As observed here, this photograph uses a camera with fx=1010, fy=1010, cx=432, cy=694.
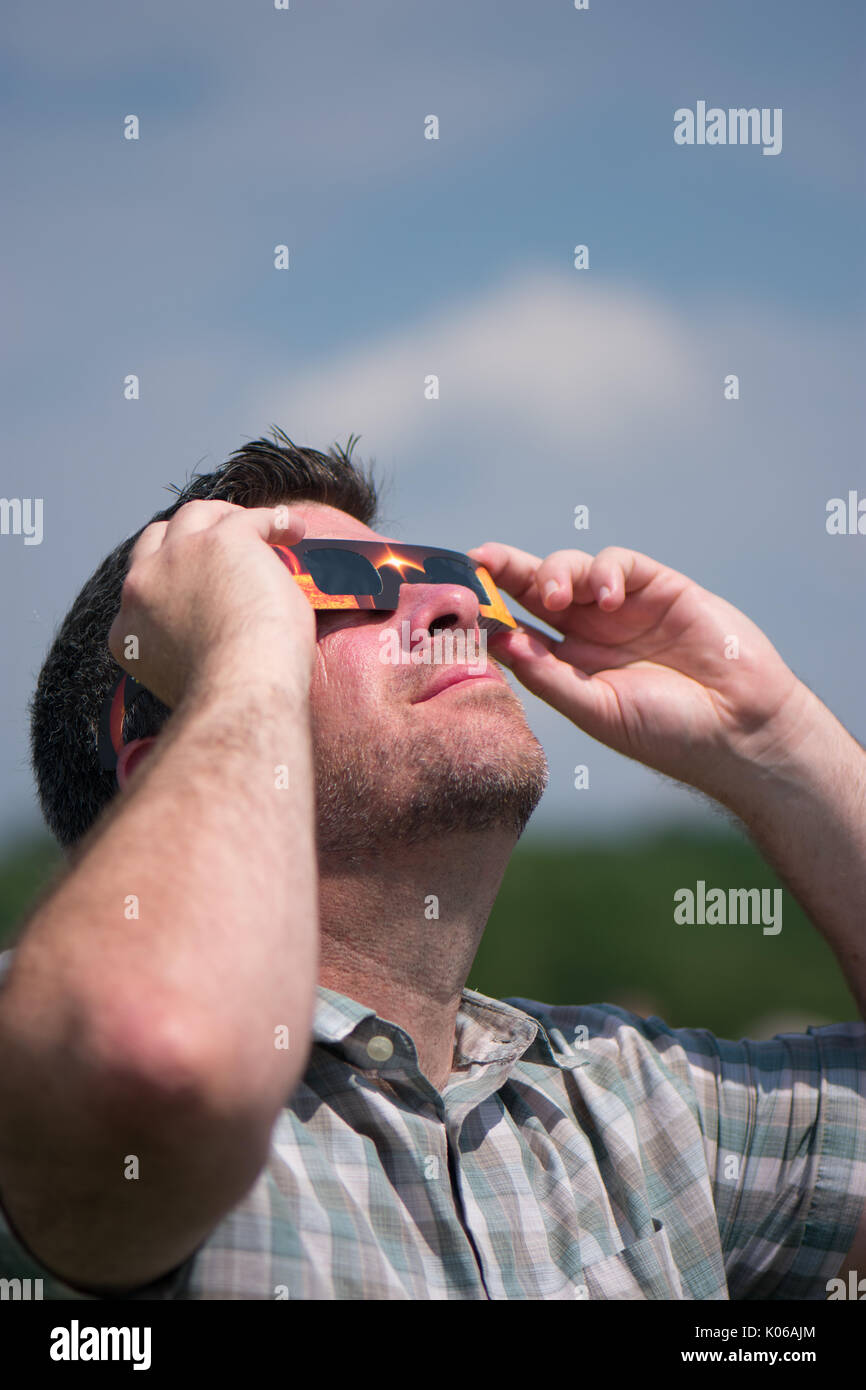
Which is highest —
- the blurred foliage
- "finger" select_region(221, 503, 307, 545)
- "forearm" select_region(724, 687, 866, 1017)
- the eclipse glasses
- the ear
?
"finger" select_region(221, 503, 307, 545)

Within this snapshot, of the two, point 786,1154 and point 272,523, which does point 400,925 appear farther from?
point 786,1154

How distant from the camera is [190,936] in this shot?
1366 mm

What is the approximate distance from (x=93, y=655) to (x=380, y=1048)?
65.1 inches

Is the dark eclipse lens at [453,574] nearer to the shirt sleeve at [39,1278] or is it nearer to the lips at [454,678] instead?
the lips at [454,678]

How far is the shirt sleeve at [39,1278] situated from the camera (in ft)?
5.09

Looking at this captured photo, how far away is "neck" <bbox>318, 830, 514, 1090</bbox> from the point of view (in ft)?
8.59

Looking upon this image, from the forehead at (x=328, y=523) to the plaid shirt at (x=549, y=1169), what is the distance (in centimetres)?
142

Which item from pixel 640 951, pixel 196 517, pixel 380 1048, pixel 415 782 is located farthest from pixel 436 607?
pixel 640 951

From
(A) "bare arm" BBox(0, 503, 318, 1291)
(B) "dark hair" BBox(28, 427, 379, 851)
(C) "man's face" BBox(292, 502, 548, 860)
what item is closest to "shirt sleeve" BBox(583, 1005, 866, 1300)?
(C) "man's face" BBox(292, 502, 548, 860)

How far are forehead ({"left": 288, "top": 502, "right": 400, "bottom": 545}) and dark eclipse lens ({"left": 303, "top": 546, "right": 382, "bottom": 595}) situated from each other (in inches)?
7.7

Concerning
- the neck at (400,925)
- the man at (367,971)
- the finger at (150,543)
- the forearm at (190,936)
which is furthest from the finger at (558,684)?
the forearm at (190,936)

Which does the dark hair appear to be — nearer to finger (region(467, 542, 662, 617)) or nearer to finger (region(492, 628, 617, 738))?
finger (region(467, 542, 662, 617))

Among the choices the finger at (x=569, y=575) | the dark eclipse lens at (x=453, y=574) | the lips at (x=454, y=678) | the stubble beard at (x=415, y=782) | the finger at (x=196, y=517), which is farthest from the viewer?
the finger at (x=569, y=575)
